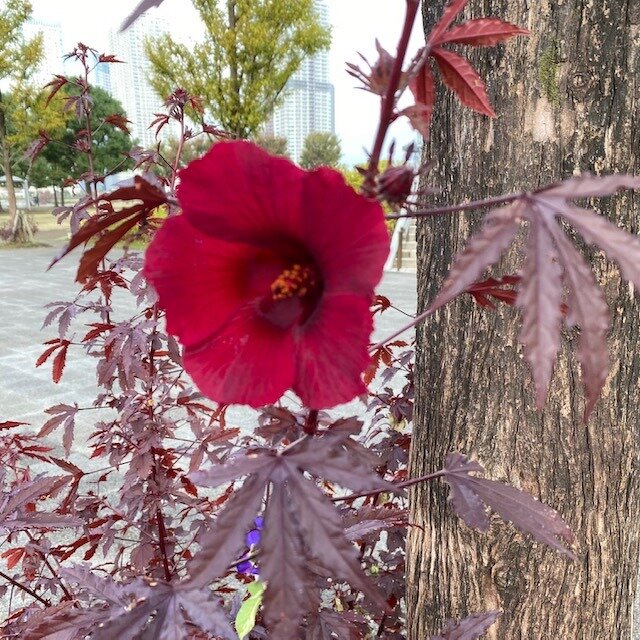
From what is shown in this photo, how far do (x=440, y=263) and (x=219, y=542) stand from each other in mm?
705

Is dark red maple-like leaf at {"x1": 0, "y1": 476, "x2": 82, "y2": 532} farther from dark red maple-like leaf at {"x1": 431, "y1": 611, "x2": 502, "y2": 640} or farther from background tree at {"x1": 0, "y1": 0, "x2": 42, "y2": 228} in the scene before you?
background tree at {"x1": 0, "y1": 0, "x2": 42, "y2": 228}

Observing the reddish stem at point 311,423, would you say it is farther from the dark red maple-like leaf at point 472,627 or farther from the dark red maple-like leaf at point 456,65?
the dark red maple-like leaf at point 472,627

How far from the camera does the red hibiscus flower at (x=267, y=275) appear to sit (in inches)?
16.4

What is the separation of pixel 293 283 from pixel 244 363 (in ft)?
0.25

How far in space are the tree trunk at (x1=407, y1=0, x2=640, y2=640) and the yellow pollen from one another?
600 mm

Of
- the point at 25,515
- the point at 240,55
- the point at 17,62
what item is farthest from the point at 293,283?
the point at 17,62

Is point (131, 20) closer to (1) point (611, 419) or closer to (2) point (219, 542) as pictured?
(2) point (219, 542)

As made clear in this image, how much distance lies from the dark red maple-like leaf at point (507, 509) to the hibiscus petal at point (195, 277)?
17.9 inches

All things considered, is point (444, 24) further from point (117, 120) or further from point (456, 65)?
point (117, 120)

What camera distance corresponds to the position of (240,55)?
34.3 feet

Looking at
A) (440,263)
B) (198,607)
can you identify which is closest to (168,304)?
(198,607)

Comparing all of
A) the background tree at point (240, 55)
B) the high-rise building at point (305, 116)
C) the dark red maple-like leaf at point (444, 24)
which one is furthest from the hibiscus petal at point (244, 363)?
the high-rise building at point (305, 116)

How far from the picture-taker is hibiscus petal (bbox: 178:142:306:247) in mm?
416

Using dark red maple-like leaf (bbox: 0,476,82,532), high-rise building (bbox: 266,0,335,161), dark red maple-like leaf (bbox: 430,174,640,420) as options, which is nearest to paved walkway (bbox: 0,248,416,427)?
dark red maple-like leaf (bbox: 0,476,82,532)
